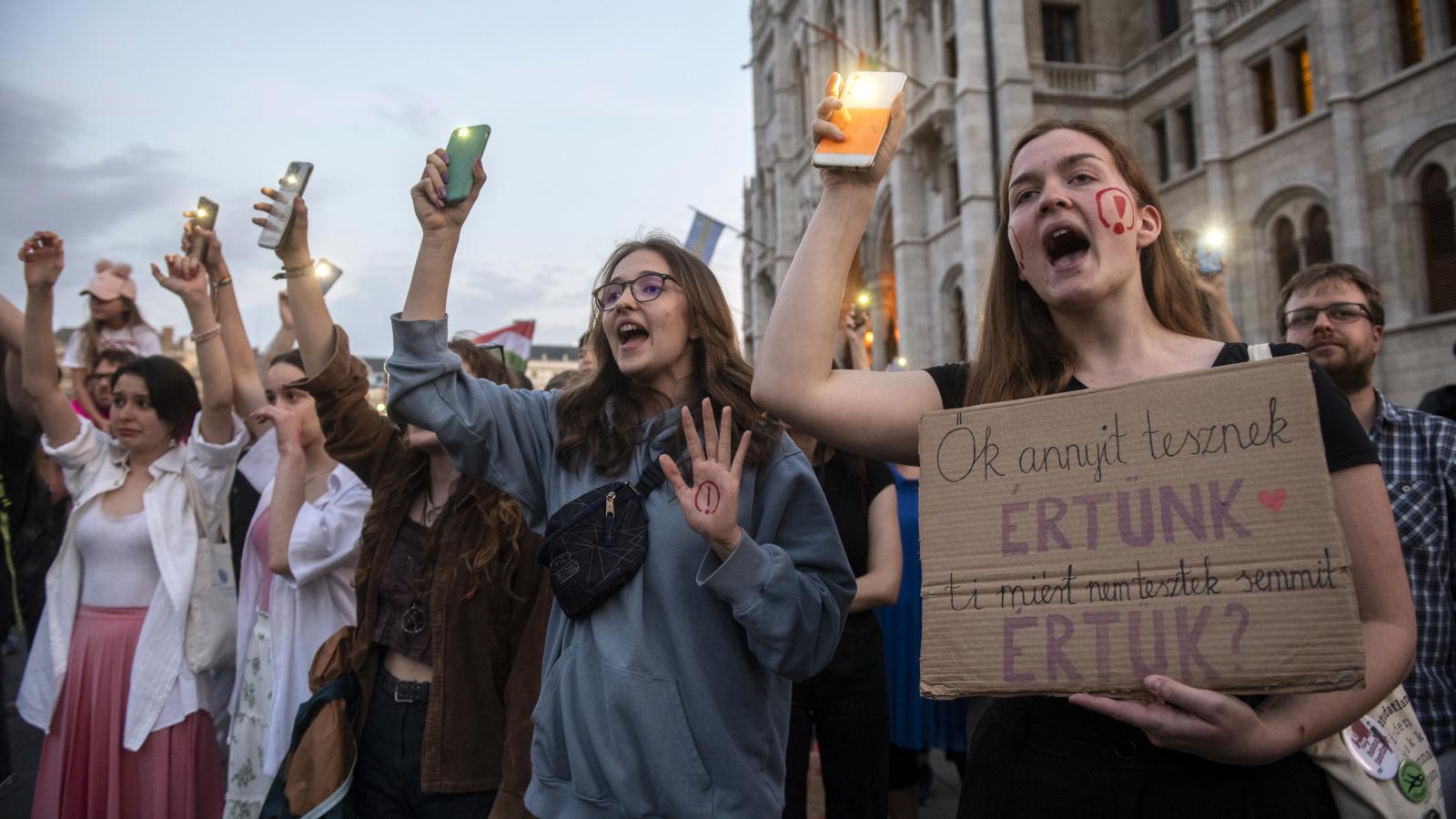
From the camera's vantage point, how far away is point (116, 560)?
164 inches

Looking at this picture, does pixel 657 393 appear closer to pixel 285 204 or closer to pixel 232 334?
pixel 285 204

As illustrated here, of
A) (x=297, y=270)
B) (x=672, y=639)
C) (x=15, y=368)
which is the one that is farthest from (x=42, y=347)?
(x=672, y=639)

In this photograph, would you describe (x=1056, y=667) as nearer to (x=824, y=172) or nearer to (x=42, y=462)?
(x=824, y=172)

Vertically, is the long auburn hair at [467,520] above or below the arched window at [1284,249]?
below

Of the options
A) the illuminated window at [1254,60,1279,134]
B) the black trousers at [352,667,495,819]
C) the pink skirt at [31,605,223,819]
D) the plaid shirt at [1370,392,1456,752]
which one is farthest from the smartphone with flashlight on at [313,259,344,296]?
the illuminated window at [1254,60,1279,134]

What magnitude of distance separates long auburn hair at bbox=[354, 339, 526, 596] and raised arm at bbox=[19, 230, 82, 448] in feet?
6.82

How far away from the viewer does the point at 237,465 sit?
15.8 ft

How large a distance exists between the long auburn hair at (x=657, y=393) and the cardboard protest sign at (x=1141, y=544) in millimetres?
882

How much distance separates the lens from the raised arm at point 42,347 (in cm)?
430

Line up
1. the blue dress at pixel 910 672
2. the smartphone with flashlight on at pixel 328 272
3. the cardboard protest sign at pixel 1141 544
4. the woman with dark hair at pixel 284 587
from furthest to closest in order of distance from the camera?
the smartphone with flashlight on at pixel 328 272 < the blue dress at pixel 910 672 < the woman with dark hair at pixel 284 587 < the cardboard protest sign at pixel 1141 544

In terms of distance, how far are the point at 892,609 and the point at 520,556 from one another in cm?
263

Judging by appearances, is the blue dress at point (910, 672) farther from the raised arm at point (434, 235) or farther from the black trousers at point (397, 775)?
the raised arm at point (434, 235)

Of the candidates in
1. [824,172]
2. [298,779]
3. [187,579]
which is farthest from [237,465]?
[824,172]

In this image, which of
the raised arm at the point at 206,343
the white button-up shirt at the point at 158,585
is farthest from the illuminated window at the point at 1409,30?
the white button-up shirt at the point at 158,585
